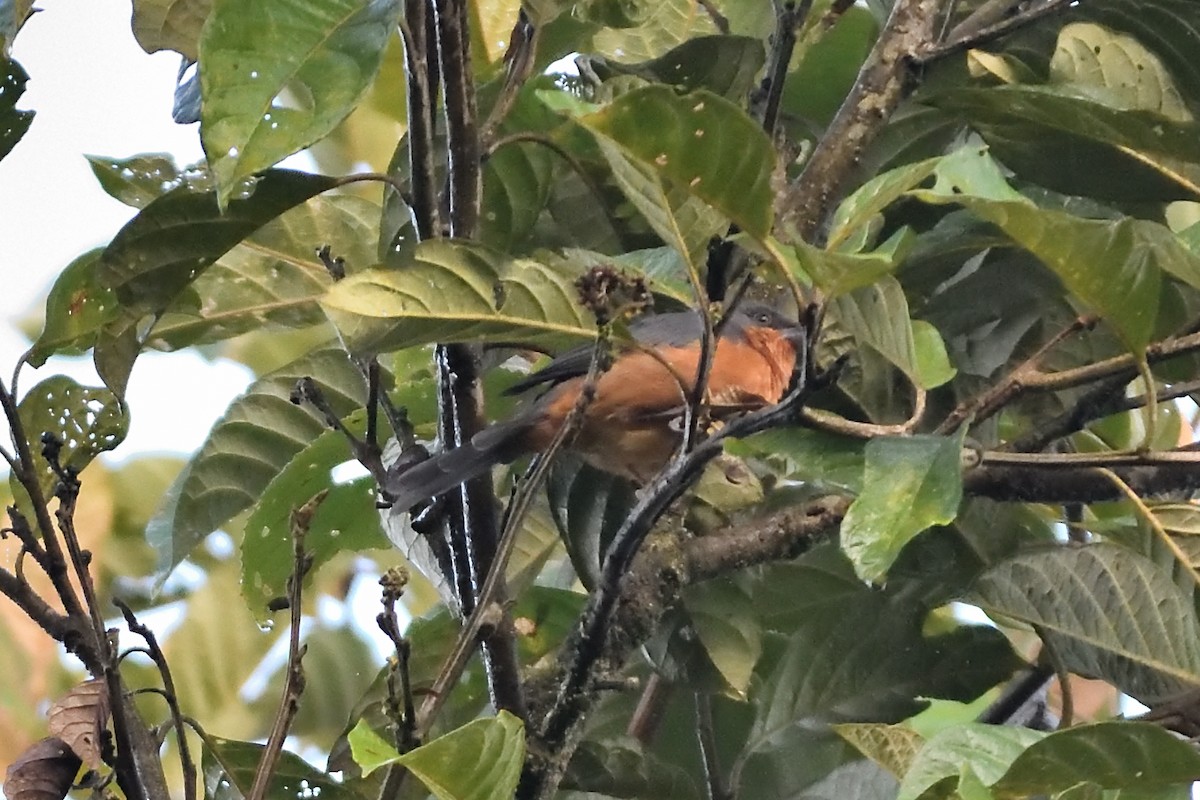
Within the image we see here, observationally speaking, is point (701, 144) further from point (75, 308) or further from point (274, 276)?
point (274, 276)

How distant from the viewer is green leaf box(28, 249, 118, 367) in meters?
1.09

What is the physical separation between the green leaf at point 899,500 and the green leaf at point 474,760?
0.25 m

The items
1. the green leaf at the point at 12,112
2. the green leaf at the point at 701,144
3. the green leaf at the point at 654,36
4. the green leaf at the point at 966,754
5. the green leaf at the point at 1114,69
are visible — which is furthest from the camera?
the green leaf at the point at 654,36

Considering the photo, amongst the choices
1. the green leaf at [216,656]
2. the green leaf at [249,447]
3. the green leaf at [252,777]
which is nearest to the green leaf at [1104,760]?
the green leaf at [252,777]

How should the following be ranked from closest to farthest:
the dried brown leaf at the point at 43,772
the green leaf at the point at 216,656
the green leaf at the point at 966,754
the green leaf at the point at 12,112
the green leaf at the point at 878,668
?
the dried brown leaf at the point at 43,772 < the green leaf at the point at 966,754 < the green leaf at the point at 12,112 < the green leaf at the point at 878,668 < the green leaf at the point at 216,656

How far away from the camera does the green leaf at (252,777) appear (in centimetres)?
116

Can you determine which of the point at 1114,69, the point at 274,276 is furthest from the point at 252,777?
the point at 1114,69

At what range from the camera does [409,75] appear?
34.3 inches

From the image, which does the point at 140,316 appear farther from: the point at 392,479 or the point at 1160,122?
the point at 1160,122

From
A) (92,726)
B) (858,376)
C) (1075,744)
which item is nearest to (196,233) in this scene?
(92,726)

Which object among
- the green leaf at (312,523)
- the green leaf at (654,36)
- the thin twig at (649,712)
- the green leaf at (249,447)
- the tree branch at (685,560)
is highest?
the green leaf at (654,36)

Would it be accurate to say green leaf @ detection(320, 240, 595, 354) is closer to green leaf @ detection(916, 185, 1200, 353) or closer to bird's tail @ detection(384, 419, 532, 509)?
bird's tail @ detection(384, 419, 532, 509)

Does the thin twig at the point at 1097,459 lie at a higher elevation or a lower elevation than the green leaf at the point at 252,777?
lower

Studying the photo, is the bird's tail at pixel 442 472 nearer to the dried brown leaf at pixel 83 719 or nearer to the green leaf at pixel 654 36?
the dried brown leaf at pixel 83 719
